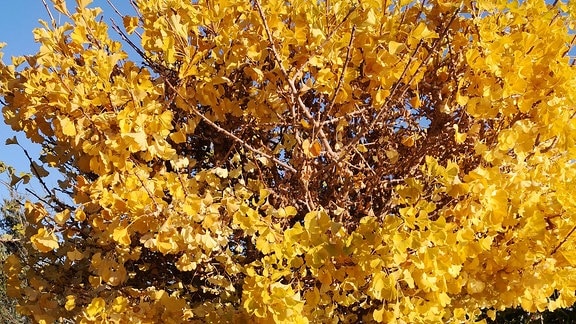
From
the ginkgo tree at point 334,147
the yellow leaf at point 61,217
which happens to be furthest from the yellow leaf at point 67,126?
the yellow leaf at point 61,217

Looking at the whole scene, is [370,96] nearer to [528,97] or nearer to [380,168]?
[380,168]

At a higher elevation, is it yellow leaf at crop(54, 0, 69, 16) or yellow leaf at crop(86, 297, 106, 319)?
yellow leaf at crop(54, 0, 69, 16)

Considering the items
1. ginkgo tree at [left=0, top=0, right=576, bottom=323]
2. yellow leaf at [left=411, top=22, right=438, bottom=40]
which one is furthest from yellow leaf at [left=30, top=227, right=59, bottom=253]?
yellow leaf at [left=411, top=22, right=438, bottom=40]

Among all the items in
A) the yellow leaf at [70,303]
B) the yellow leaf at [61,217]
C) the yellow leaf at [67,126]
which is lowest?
the yellow leaf at [70,303]

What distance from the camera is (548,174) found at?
5.71ft

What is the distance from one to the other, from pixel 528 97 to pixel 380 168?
538mm

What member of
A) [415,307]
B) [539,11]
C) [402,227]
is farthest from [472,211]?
[539,11]

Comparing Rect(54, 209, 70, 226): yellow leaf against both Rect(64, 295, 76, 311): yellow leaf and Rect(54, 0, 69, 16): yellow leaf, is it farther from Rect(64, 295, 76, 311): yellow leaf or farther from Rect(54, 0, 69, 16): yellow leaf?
Rect(54, 0, 69, 16): yellow leaf

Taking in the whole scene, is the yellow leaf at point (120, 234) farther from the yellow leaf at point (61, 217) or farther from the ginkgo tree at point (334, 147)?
the yellow leaf at point (61, 217)

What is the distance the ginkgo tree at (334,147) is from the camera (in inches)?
60.6

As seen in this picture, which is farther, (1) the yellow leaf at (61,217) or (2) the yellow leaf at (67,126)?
(1) the yellow leaf at (61,217)

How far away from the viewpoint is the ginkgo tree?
60.6 inches

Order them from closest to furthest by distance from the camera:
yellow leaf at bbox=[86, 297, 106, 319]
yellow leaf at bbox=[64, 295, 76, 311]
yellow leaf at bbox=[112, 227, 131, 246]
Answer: yellow leaf at bbox=[112, 227, 131, 246] < yellow leaf at bbox=[86, 297, 106, 319] < yellow leaf at bbox=[64, 295, 76, 311]

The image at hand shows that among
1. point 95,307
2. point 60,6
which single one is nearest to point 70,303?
point 95,307
